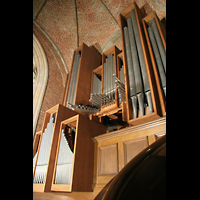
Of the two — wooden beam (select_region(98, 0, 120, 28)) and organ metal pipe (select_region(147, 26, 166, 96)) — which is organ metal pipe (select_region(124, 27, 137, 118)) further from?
wooden beam (select_region(98, 0, 120, 28))

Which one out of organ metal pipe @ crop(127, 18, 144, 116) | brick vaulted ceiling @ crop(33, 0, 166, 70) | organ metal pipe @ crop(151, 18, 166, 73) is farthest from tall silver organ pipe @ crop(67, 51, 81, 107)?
organ metal pipe @ crop(151, 18, 166, 73)

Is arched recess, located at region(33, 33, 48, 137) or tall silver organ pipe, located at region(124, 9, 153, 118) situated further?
arched recess, located at region(33, 33, 48, 137)

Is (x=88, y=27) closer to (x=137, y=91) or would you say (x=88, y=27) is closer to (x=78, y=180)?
(x=137, y=91)

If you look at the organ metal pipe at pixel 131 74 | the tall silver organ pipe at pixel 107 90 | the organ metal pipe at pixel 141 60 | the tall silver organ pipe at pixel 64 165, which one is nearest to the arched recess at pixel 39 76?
the tall silver organ pipe at pixel 107 90

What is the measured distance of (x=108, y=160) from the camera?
2.72 meters

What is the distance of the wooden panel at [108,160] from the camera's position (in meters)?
2.60

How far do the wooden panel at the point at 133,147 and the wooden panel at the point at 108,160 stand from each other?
196 millimetres

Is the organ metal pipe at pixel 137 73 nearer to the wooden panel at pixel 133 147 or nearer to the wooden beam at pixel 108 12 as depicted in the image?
the wooden panel at pixel 133 147

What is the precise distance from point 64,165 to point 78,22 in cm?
608

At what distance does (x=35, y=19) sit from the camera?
740 cm

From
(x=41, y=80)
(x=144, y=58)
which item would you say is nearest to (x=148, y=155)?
(x=144, y=58)

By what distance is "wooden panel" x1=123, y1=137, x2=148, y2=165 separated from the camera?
7.88 ft

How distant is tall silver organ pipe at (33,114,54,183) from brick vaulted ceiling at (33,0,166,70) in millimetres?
4373
